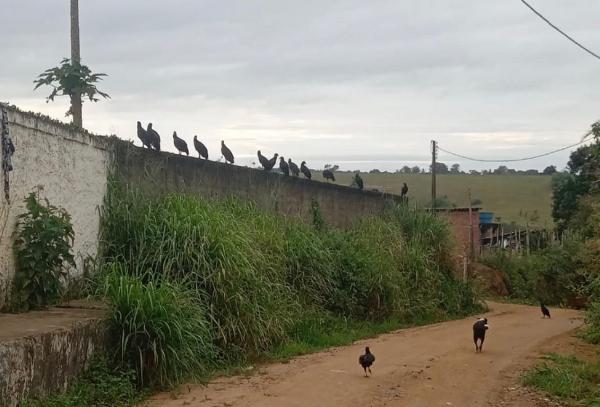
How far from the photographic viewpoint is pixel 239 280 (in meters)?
10.0

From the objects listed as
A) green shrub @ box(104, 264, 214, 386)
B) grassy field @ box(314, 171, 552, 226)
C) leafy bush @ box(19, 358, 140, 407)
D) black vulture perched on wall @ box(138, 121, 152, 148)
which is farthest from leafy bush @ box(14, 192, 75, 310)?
grassy field @ box(314, 171, 552, 226)

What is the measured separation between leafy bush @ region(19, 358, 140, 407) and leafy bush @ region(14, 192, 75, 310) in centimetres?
112

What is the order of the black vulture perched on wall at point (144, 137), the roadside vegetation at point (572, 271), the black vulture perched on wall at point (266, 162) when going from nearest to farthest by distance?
the roadside vegetation at point (572, 271), the black vulture perched on wall at point (144, 137), the black vulture perched on wall at point (266, 162)

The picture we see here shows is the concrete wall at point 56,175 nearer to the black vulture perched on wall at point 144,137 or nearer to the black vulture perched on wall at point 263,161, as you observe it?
the black vulture perched on wall at point 144,137

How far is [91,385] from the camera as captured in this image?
718 cm

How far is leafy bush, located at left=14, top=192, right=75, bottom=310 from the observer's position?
25.7 ft

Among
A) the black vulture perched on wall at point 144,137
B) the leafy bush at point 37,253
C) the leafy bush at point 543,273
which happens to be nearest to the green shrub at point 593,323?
the black vulture perched on wall at point 144,137

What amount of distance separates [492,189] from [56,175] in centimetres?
6148

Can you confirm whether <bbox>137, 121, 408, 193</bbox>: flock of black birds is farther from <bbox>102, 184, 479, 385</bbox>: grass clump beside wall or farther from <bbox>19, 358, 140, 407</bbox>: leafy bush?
<bbox>19, 358, 140, 407</bbox>: leafy bush

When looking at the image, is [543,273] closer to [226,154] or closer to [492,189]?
[226,154]

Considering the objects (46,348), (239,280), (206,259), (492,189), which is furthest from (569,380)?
(492,189)

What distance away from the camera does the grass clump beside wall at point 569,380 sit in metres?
8.53

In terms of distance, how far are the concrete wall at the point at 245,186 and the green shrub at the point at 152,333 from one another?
316 centimetres

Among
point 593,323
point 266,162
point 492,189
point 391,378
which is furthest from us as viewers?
point 492,189
